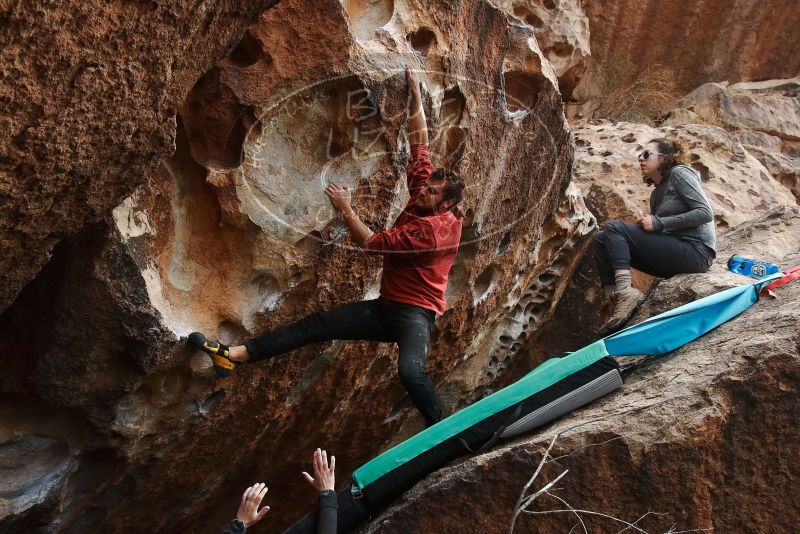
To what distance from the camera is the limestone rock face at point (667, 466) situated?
3.27 metres

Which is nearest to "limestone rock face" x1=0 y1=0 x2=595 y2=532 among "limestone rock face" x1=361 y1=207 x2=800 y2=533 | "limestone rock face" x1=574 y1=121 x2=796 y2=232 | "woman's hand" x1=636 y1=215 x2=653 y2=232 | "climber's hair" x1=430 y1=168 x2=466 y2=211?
"climber's hair" x1=430 y1=168 x2=466 y2=211

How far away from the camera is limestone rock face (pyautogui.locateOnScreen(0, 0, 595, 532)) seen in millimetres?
3631

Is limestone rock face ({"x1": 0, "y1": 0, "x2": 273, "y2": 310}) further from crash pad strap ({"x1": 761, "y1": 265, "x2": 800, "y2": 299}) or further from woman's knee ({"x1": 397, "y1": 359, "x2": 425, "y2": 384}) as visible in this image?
crash pad strap ({"x1": 761, "y1": 265, "x2": 800, "y2": 299})

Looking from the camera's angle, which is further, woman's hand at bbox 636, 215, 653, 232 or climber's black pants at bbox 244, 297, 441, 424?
woman's hand at bbox 636, 215, 653, 232

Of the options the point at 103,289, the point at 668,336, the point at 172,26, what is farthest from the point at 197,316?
the point at 668,336

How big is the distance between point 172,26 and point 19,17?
21.2 inches

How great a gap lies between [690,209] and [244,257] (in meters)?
2.71

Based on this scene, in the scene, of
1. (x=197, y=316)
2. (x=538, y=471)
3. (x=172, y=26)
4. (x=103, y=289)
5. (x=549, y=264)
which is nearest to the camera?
(x=172, y=26)

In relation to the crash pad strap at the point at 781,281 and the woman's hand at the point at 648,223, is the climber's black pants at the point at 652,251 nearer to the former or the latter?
the woman's hand at the point at 648,223

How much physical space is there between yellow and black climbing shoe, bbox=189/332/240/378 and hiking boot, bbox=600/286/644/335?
226 cm

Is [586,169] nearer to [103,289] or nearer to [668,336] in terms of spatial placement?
[668,336]

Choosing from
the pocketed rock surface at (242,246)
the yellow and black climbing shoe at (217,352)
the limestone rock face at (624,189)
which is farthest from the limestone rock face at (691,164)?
the yellow and black climbing shoe at (217,352)

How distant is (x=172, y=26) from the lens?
2816mm

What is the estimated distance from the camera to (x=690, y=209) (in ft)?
→ 16.6
